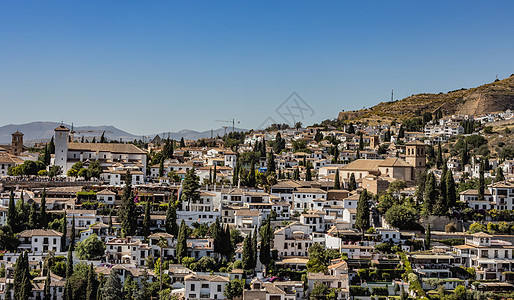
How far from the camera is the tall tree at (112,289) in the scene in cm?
3266

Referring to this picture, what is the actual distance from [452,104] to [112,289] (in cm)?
9394

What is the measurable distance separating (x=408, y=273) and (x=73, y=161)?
31.6 m

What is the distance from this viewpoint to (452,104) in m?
114

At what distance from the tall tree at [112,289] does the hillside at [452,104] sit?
84018 mm

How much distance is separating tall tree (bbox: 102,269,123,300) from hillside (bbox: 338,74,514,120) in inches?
3308

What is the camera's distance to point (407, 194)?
4925cm

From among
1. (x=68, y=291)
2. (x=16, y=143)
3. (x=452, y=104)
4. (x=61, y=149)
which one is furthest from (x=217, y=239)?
(x=452, y=104)

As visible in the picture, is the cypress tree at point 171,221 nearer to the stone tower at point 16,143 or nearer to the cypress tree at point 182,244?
the cypress tree at point 182,244

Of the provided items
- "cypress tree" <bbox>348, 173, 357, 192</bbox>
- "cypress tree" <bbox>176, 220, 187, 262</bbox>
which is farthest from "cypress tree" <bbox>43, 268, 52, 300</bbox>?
"cypress tree" <bbox>348, 173, 357, 192</bbox>

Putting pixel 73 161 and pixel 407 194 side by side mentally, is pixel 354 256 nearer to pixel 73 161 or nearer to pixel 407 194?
pixel 407 194

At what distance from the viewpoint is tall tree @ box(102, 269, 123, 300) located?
32.7 meters

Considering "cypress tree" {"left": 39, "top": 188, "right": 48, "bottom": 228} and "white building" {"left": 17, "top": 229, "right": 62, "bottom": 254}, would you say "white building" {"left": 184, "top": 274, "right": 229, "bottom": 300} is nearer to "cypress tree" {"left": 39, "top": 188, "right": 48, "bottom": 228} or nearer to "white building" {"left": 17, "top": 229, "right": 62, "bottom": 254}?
"white building" {"left": 17, "top": 229, "right": 62, "bottom": 254}

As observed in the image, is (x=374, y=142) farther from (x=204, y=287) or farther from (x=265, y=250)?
(x=204, y=287)

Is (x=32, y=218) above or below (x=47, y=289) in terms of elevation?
above
